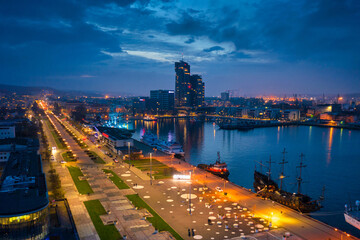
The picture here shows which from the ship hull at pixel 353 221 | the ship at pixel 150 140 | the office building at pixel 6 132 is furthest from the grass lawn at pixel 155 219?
the office building at pixel 6 132

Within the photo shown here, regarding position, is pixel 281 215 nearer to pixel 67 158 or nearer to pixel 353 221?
pixel 353 221

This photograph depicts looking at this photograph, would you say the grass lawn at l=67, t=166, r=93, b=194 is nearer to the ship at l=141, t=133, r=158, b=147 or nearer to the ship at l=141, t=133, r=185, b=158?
the ship at l=141, t=133, r=185, b=158

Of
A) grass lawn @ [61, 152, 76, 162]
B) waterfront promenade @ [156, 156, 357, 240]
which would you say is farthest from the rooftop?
waterfront promenade @ [156, 156, 357, 240]

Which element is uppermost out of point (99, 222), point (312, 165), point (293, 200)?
point (293, 200)

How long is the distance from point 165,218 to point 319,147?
62.6 metres

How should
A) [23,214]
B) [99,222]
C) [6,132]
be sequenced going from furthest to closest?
[6,132]
[99,222]
[23,214]

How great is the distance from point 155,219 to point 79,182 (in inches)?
576

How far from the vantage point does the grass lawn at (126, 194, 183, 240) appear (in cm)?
2089

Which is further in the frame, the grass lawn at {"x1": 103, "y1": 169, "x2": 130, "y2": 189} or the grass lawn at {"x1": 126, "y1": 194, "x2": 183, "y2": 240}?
the grass lawn at {"x1": 103, "y1": 169, "x2": 130, "y2": 189}

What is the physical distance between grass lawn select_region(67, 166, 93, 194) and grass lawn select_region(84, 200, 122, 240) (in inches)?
144

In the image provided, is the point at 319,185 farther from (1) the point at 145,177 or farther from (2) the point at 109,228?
(2) the point at 109,228

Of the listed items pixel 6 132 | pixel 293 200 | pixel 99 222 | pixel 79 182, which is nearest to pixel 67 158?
pixel 79 182

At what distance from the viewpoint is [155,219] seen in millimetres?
22938

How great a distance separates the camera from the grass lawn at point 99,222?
20.0 m
